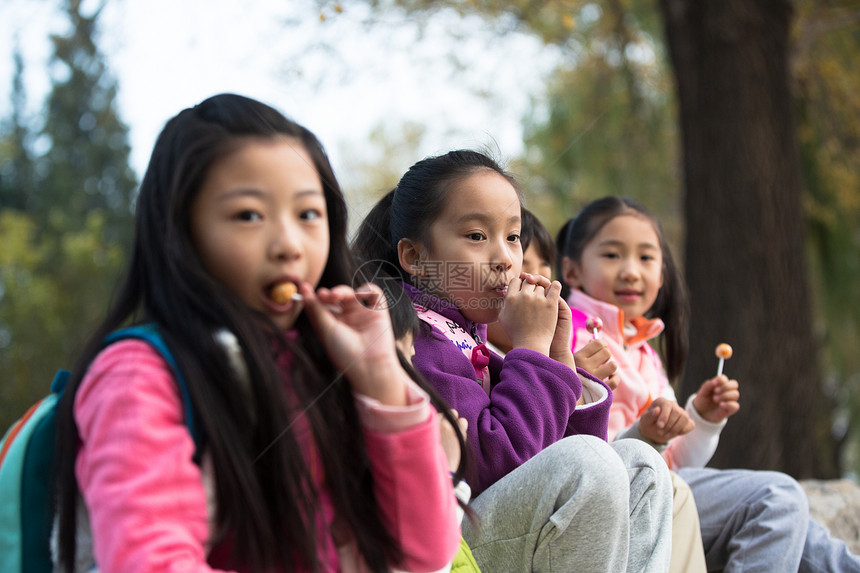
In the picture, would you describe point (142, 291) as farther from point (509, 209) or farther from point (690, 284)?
point (690, 284)

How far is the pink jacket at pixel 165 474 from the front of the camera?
0.89 metres

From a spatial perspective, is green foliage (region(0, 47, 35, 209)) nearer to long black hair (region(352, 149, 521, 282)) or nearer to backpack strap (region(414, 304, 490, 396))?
long black hair (region(352, 149, 521, 282))

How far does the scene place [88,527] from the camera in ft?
3.27

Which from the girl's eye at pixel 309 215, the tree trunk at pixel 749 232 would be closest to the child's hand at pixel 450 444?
the girl's eye at pixel 309 215

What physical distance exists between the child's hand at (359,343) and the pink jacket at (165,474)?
0.07 ft

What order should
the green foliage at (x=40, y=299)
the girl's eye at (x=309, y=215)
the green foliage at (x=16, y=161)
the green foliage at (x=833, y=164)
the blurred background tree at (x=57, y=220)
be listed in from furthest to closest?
the green foliage at (x=16, y=161) < the blurred background tree at (x=57, y=220) < the green foliage at (x=40, y=299) < the green foliage at (x=833, y=164) < the girl's eye at (x=309, y=215)

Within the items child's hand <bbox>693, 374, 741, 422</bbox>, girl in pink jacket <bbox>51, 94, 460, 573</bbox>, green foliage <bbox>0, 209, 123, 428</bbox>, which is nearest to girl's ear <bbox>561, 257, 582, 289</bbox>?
child's hand <bbox>693, 374, 741, 422</bbox>

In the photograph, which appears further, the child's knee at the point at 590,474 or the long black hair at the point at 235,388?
the child's knee at the point at 590,474

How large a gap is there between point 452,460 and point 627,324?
1141 millimetres

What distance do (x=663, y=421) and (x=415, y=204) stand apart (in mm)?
797

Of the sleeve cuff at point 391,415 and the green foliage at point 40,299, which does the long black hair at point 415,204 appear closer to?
the sleeve cuff at point 391,415

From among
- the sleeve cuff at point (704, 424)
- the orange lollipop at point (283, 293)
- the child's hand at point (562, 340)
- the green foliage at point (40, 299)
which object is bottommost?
the green foliage at point (40, 299)

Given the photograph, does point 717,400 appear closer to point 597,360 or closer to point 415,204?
point 597,360

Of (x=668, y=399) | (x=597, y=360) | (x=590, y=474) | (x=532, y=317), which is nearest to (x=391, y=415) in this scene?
(x=590, y=474)
